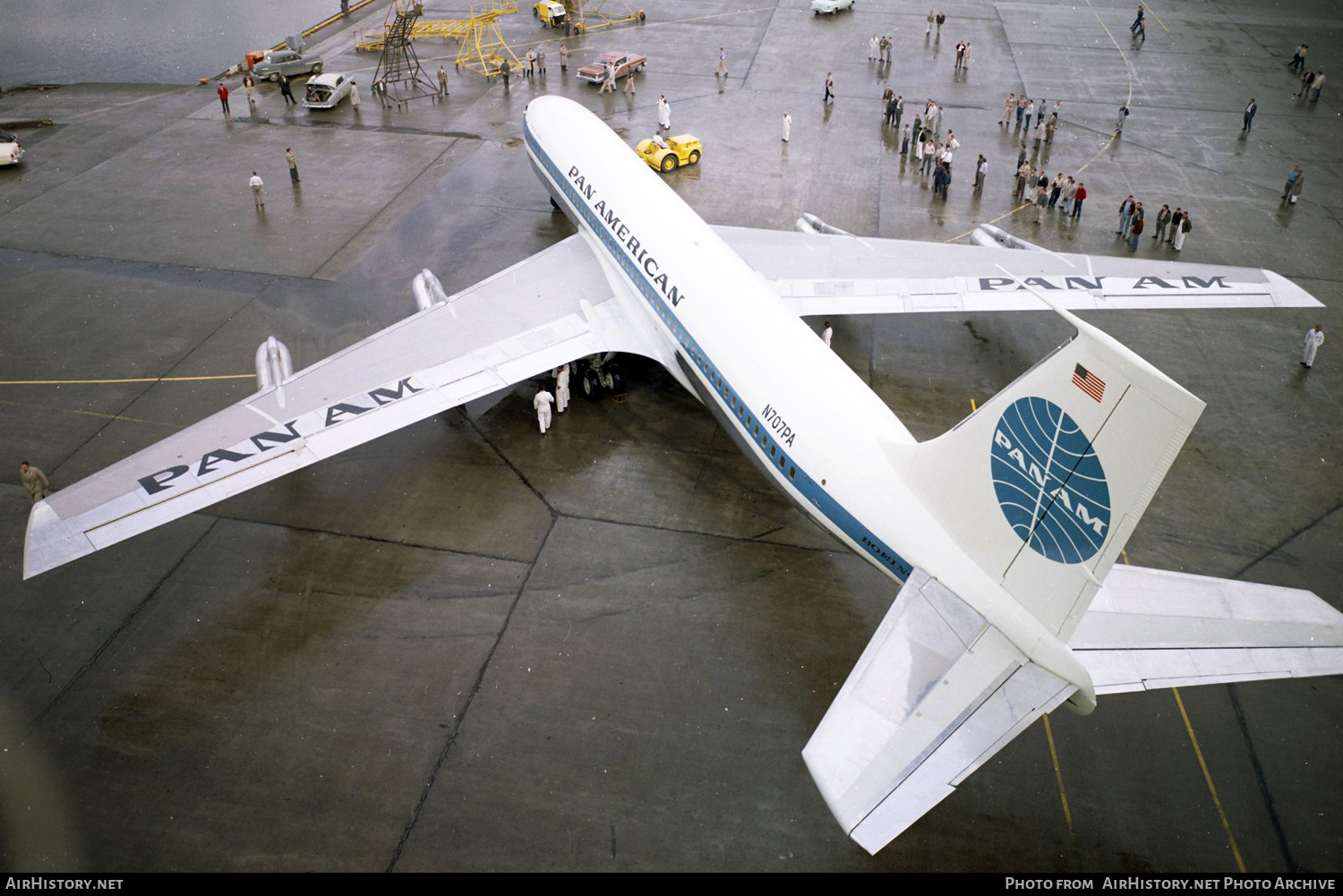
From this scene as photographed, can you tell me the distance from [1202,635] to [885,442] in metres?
6.65

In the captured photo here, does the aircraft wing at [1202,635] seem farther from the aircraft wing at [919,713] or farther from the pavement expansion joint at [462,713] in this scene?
the pavement expansion joint at [462,713]

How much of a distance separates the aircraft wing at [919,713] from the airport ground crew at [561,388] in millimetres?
14119

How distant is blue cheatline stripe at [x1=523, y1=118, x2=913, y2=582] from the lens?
60.4ft

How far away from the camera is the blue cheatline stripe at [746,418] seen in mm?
18422

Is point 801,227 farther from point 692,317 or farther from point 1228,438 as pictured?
point 1228,438

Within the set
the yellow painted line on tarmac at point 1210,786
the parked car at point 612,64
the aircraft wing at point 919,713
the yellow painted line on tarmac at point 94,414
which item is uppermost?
the parked car at point 612,64

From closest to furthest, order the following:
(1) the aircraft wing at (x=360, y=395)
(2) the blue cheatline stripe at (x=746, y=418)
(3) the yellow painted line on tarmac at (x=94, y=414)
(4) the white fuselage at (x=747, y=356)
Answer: (2) the blue cheatline stripe at (x=746, y=418) → (4) the white fuselage at (x=747, y=356) → (1) the aircraft wing at (x=360, y=395) → (3) the yellow painted line on tarmac at (x=94, y=414)

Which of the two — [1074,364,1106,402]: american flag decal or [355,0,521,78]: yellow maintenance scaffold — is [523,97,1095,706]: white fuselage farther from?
[355,0,521,78]: yellow maintenance scaffold

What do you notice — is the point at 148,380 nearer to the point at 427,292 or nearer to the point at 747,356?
the point at 427,292

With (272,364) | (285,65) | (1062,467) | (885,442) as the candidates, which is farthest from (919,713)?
(285,65)

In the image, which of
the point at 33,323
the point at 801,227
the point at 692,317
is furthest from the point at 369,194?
the point at 692,317

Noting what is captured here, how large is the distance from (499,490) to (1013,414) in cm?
1536

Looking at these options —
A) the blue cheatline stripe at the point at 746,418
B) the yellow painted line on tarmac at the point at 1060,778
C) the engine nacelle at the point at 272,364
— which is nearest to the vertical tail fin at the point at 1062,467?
the blue cheatline stripe at the point at 746,418
